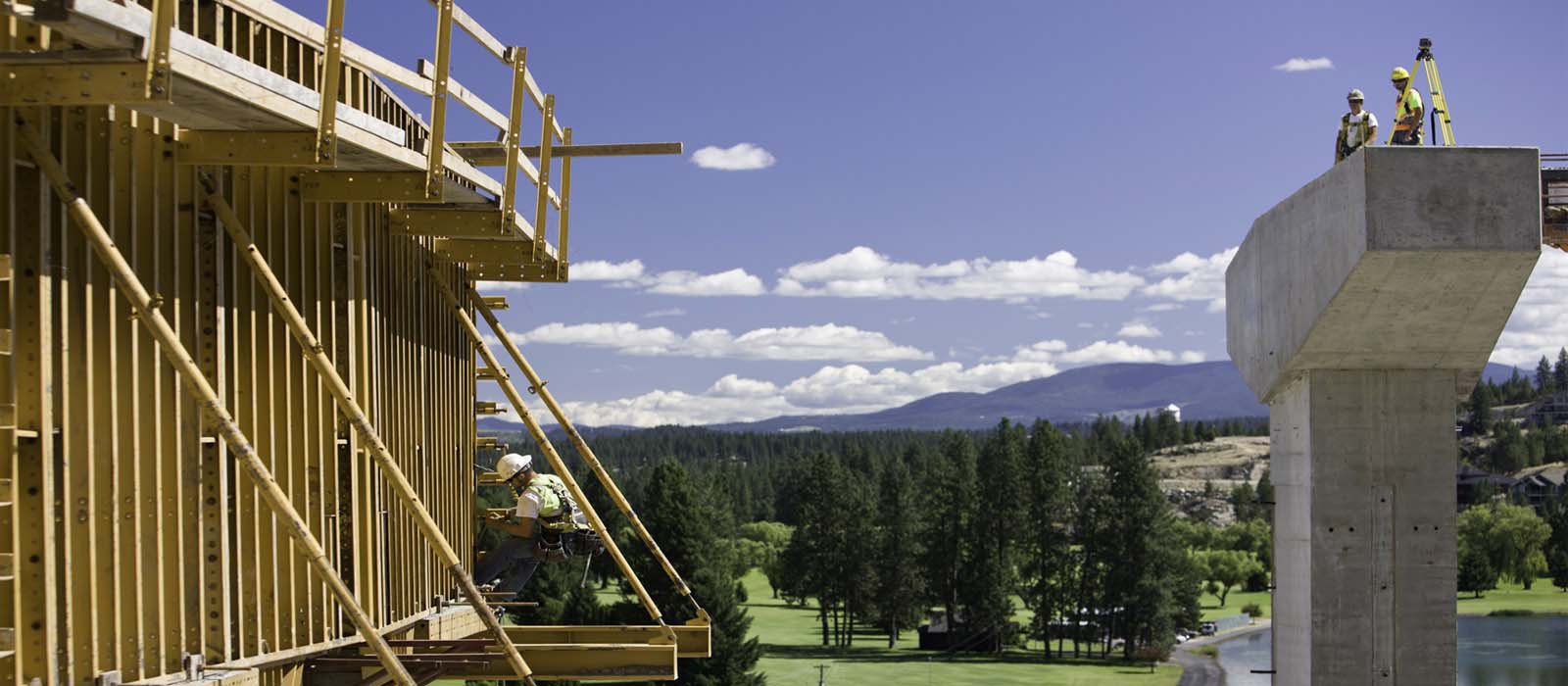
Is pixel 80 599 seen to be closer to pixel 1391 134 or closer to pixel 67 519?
pixel 67 519

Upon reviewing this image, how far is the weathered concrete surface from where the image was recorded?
1289cm

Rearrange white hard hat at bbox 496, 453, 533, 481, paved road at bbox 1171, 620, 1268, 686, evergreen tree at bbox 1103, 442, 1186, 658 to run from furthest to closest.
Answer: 1. evergreen tree at bbox 1103, 442, 1186, 658
2. paved road at bbox 1171, 620, 1268, 686
3. white hard hat at bbox 496, 453, 533, 481

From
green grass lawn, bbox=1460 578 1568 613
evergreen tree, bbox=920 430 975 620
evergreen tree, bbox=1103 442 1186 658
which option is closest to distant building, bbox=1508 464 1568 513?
green grass lawn, bbox=1460 578 1568 613

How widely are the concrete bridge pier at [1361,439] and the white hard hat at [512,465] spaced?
7.31 m

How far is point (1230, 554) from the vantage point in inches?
4459

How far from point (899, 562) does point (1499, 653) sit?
30.6m

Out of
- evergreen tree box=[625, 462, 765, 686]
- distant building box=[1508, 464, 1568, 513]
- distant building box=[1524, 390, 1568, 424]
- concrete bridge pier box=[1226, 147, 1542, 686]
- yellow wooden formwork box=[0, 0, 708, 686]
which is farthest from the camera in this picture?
distant building box=[1524, 390, 1568, 424]

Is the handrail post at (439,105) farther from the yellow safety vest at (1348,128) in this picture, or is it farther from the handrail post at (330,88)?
the yellow safety vest at (1348,128)

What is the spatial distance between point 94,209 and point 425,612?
20.2 ft

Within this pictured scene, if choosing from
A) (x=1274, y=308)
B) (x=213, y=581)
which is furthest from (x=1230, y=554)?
(x=213, y=581)

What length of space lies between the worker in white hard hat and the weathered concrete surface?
6.92 m

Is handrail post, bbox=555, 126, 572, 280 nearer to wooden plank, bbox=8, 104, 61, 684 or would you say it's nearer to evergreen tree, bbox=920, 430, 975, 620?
wooden plank, bbox=8, 104, 61, 684

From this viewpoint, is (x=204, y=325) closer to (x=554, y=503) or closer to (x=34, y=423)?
(x=34, y=423)

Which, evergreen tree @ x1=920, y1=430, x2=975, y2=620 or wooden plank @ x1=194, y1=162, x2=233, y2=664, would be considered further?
evergreen tree @ x1=920, y1=430, x2=975, y2=620
